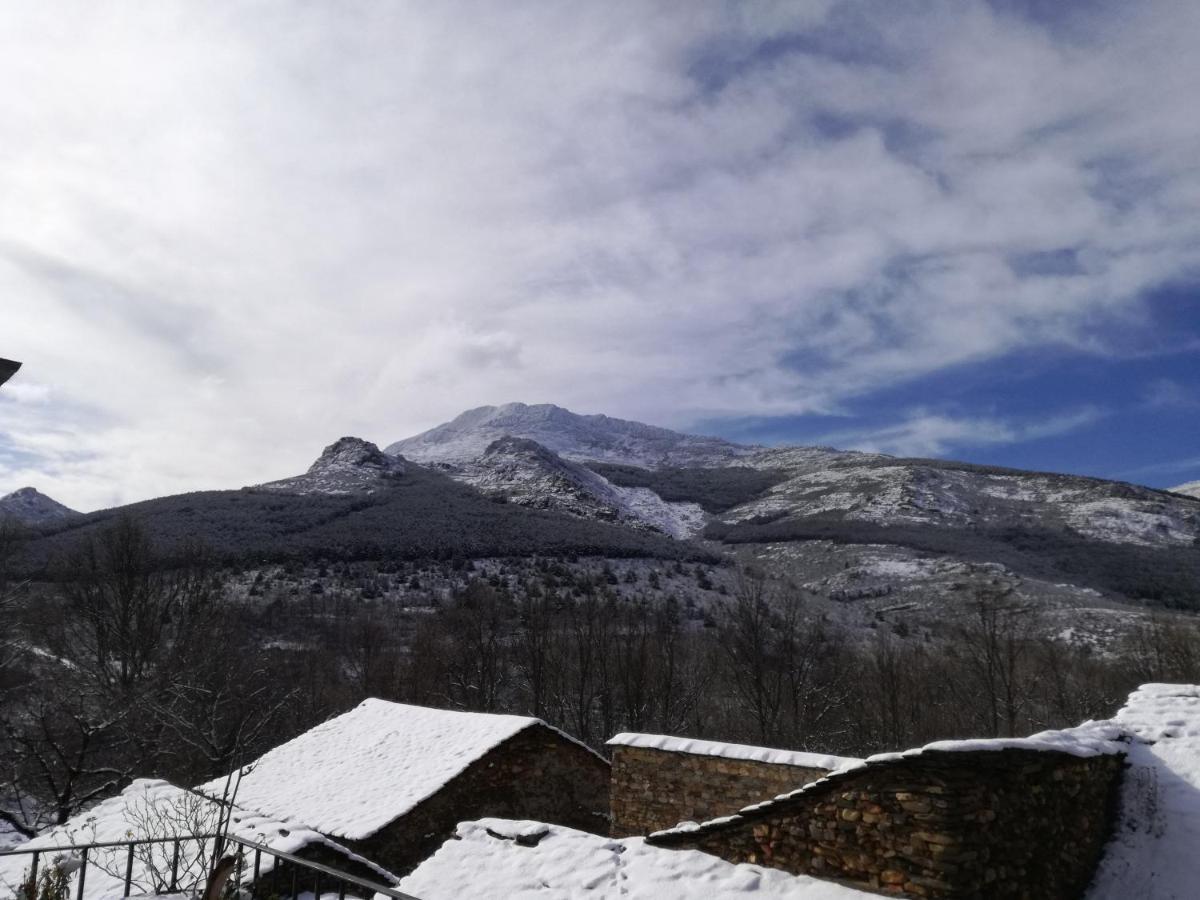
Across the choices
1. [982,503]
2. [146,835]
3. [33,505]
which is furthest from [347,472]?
[146,835]

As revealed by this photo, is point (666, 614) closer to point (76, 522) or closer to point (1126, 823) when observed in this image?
point (1126, 823)

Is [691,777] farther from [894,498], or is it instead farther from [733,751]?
[894,498]

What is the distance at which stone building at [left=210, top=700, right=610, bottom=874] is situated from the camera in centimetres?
1335

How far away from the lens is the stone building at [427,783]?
13352 mm

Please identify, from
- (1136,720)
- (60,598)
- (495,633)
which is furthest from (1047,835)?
(60,598)

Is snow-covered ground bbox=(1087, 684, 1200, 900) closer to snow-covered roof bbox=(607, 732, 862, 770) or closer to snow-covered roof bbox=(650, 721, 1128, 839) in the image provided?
snow-covered roof bbox=(650, 721, 1128, 839)

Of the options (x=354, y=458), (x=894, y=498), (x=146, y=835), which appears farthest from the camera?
(x=354, y=458)

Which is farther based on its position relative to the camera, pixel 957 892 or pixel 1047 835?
pixel 1047 835

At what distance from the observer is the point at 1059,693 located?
119 feet

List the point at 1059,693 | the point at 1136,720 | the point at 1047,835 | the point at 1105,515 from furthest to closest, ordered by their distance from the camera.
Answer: the point at 1105,515 → the point at 1059,693 → the point at 1136,720 → the point at 1047,835

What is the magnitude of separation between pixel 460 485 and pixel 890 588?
224 feet

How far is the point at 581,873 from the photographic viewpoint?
26.9ft

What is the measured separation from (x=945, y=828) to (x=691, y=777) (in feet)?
16.3

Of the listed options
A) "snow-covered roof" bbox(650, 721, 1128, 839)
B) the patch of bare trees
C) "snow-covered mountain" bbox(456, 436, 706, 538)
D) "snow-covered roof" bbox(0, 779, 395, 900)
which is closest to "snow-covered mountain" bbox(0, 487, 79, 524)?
"snow-covered mountain" bbox(456, 436, 706, 538)
